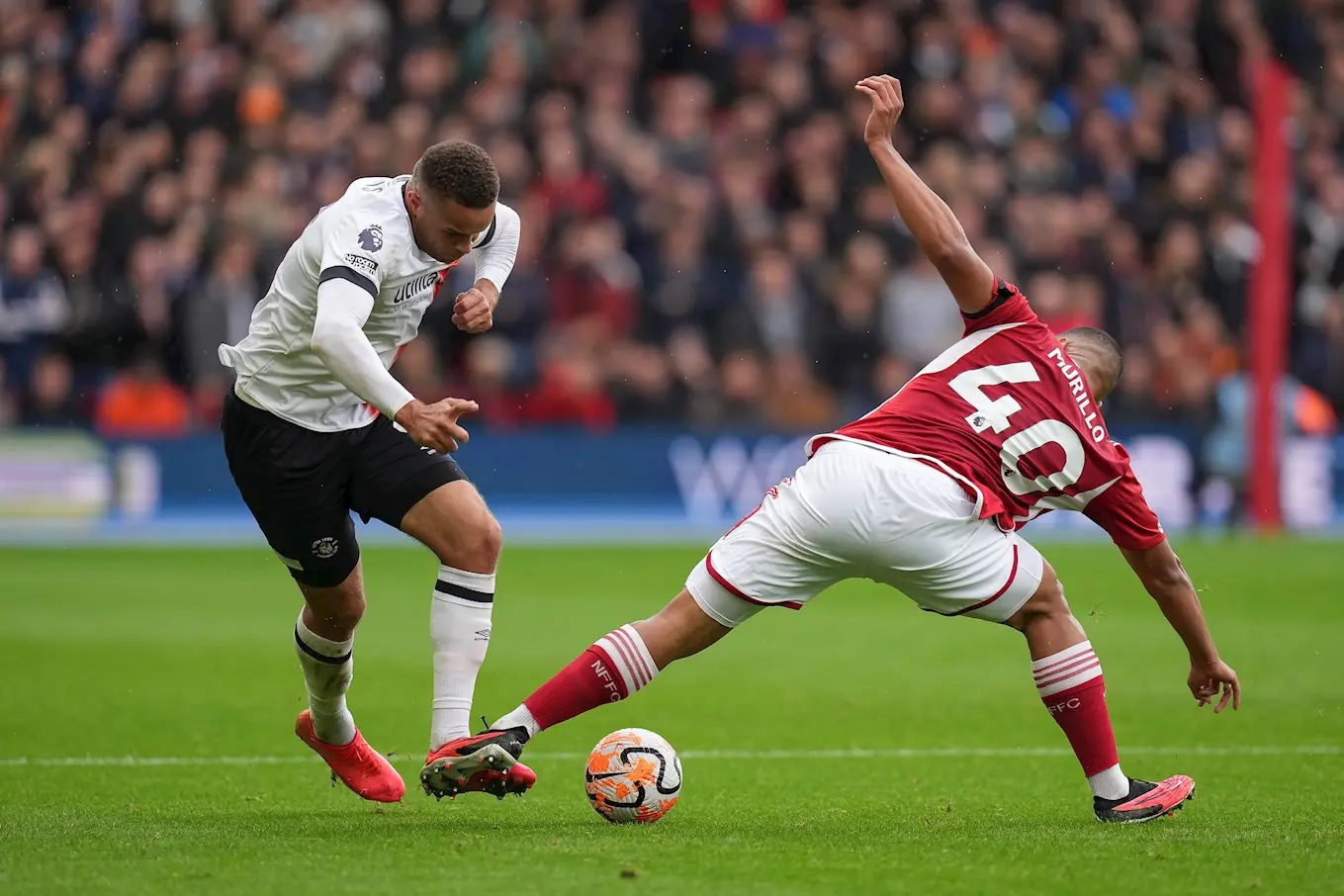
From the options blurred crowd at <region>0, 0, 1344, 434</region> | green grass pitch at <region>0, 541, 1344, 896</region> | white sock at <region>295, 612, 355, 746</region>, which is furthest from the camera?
blurred crowd at <region>0, 0, 1344, 434</region>

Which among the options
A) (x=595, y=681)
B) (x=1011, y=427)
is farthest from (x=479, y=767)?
(x=1011, y=427)

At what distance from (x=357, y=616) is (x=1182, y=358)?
542 inches

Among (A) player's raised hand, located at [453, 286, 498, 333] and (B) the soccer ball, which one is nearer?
(B) the soccer ball

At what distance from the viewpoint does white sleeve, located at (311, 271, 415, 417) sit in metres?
5.75

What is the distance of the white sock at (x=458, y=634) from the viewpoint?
20.2 feet

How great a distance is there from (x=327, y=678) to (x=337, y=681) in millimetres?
42

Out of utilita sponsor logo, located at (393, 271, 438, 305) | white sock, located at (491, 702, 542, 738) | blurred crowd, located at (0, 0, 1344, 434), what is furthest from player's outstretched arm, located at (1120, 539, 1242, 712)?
blurred crowd, located at (0, 0, 1344, 434)

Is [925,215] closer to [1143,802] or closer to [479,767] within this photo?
[1143,802]

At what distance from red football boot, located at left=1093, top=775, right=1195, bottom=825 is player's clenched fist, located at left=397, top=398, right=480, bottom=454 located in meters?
2.40

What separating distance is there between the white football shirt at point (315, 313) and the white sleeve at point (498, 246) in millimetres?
192

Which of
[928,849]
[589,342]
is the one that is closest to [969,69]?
[589,342]

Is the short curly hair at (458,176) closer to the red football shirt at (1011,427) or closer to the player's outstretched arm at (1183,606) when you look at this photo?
the red football shirt at (1011,427)

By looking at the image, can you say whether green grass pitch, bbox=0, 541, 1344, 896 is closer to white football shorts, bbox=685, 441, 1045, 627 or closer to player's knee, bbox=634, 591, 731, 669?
player's knee, bbox=634, 591, 731, 669

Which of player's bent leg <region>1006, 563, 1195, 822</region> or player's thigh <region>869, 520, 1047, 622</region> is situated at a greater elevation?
player's thigh <region>869, 520, 1047, 622</region>
